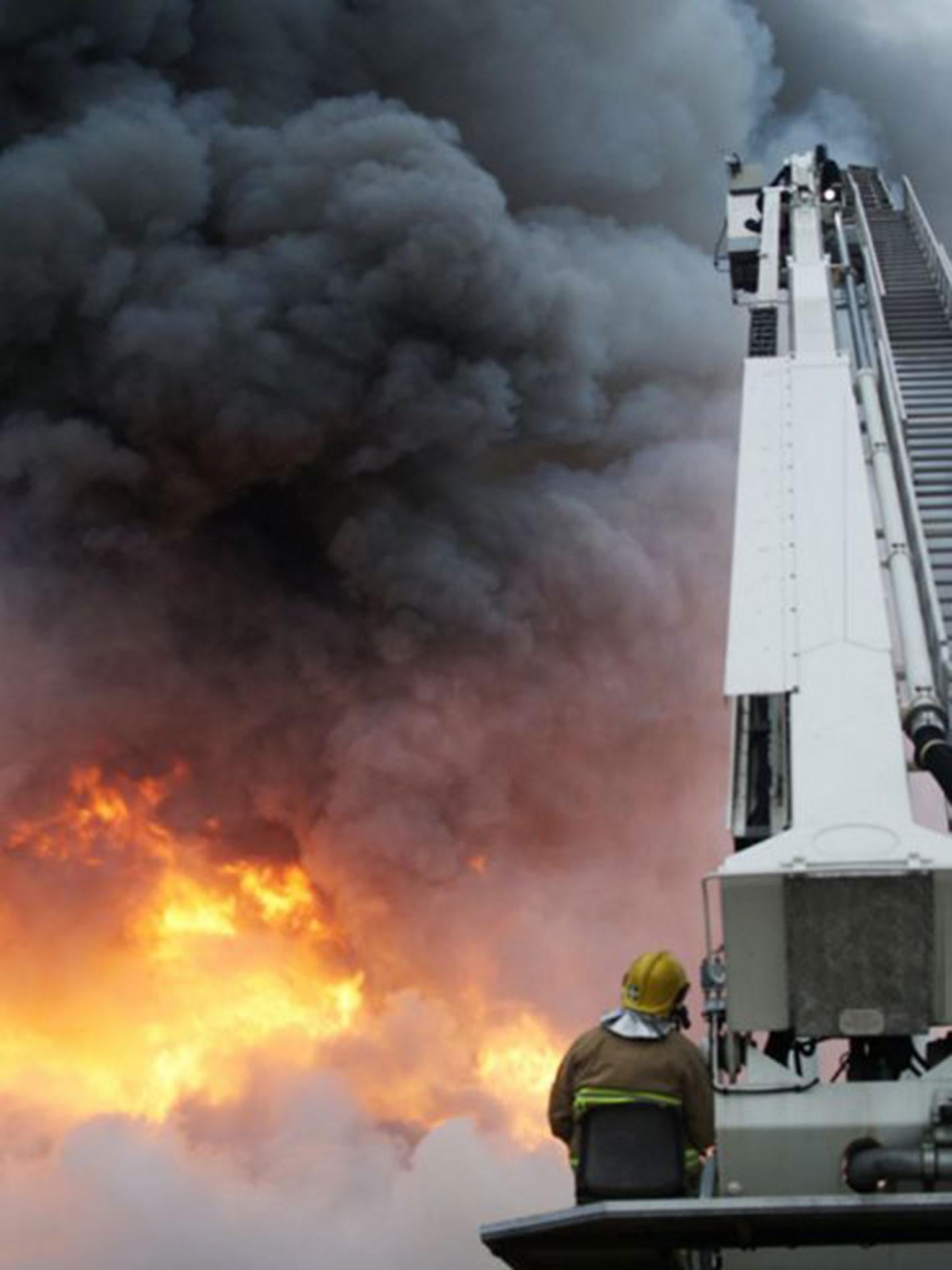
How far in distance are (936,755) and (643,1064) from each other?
61.2 inches

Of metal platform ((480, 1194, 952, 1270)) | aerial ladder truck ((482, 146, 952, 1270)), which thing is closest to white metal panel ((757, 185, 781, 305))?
aerial ladder truck ((482, 146, 952, 1270))

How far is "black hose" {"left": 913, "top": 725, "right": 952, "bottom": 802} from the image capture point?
4820 mm

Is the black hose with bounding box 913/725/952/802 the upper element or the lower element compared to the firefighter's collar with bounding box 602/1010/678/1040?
upper

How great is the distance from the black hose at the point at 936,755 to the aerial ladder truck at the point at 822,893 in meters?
0.01

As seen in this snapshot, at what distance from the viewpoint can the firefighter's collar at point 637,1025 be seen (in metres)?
4.20

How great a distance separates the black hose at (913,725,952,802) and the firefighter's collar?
132cm

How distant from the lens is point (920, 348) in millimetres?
8633

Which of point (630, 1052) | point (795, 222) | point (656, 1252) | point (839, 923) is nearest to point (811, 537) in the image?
point (839, 923)

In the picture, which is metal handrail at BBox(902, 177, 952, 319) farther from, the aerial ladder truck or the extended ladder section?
the aerial ladder truck

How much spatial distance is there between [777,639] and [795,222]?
5769 millimetres

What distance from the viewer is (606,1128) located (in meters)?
3.97

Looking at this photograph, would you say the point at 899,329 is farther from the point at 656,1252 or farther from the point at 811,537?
the point at 656,1252

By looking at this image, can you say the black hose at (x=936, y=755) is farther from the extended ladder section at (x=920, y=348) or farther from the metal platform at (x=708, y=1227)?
the metal platform at (x=708, y=1227)

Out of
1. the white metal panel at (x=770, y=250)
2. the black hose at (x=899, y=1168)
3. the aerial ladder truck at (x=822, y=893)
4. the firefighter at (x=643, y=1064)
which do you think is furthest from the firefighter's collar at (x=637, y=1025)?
the white metal panel at (x=770, y=250)
